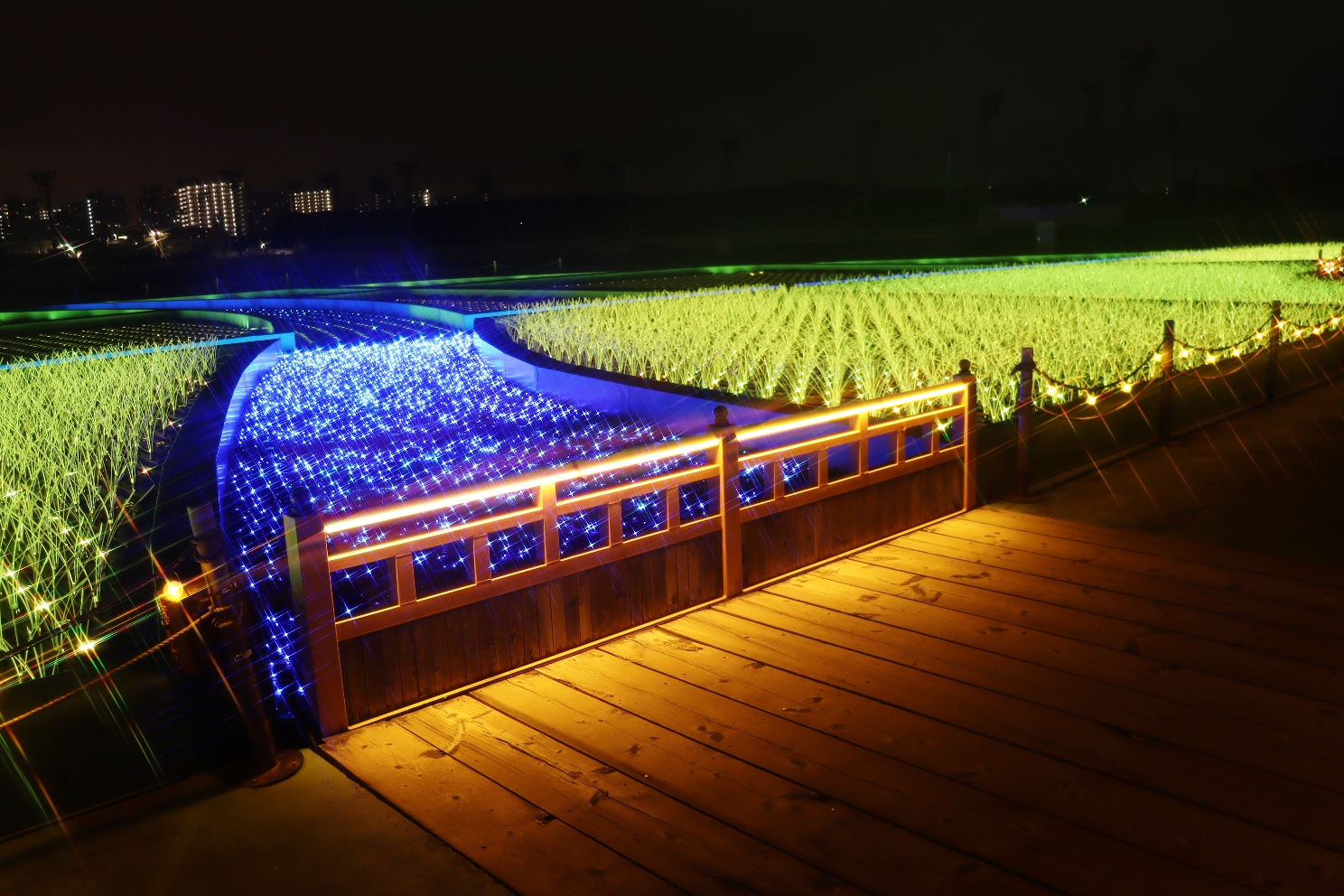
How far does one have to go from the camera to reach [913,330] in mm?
13617

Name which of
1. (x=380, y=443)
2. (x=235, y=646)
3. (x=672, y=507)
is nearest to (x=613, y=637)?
(x=672, y=507)

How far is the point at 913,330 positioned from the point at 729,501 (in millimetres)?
9239

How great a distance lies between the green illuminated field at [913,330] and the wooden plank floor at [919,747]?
4153 mm

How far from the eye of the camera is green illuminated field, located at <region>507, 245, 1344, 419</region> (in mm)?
10406

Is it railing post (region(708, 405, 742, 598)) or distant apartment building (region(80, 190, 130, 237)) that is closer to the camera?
railing post (region(708, 405, 742, 598))

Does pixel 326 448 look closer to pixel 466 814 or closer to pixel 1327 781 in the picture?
pixel 466 814

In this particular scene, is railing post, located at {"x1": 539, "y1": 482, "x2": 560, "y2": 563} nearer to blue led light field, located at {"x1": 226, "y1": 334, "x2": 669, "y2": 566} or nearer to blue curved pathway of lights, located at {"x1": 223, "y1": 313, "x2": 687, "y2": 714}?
blue curved pathway of lights, located at {"x1": 223, "y1": 313, "x2": 687, "y2": 714}

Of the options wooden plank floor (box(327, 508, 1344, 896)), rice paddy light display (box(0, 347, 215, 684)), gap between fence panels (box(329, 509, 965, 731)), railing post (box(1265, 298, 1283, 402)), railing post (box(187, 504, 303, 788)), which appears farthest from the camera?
railing post (box(1265, 298, 1283, 402))

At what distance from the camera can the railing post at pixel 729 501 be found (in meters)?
4.93

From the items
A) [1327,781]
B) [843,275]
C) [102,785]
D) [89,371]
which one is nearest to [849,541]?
[1327,781]

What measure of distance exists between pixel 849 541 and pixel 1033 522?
1244 millimetres

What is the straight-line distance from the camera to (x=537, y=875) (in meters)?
2.89

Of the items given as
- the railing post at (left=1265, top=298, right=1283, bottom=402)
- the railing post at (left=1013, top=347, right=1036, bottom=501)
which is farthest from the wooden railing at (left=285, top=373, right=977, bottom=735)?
the railing post at (left=1265, top=298, right=1283, bottom=402)

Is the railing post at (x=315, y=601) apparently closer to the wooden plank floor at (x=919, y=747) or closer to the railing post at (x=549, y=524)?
the wooden plank floor at (x=919, y=747)
